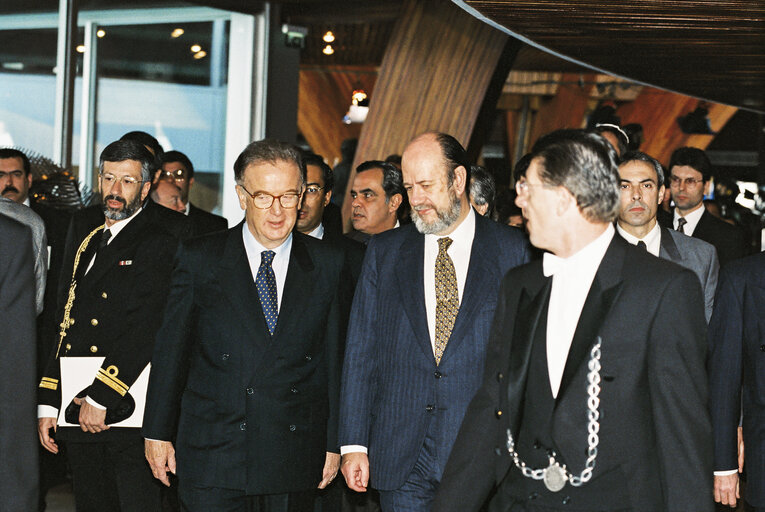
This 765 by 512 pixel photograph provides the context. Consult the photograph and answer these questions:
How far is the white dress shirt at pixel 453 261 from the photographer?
391cm

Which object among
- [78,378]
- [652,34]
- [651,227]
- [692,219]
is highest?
[652,34]

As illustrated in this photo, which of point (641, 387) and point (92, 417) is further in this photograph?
point (92, 417)

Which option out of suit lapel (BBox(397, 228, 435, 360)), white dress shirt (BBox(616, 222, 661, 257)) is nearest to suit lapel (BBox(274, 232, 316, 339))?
suit lapel (BBox(397, 228, 435, 360))

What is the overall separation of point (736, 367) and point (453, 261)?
1196 millimetres

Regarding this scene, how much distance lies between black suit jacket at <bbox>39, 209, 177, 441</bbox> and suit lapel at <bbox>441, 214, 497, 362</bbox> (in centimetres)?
166

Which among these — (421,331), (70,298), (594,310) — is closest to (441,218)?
(421,331)

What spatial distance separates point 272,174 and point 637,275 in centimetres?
171

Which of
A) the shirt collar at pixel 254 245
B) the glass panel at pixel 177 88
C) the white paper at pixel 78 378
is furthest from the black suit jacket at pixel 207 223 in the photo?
the glass panel at pixel 177 88

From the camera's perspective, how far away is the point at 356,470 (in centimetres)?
389

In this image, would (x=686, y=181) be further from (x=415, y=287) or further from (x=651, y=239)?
(x=415, y=287)

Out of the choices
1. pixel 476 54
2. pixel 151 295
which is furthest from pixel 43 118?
pixel 151 295

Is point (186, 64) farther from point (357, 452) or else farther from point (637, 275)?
point (637, 275)

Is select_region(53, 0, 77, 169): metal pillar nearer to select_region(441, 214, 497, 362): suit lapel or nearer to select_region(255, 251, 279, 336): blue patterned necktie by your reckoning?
select_region(255, 251, 279, 336): blue patterned necktie

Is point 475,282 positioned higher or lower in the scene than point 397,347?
higher
